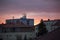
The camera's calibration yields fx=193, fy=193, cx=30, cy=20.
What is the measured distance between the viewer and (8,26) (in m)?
12.6

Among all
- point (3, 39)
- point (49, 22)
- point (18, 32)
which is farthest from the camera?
point (49, 22)

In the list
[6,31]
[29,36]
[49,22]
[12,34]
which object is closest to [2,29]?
[6,31]

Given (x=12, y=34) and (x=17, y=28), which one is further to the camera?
(x=17, y=28)

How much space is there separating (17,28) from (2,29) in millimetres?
958

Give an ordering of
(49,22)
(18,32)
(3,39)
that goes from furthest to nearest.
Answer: (49,22) → (18,32) → (3,39)

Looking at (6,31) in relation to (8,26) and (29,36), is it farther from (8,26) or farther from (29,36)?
(29,36)

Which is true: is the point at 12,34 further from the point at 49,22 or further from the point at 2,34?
the point at 49,22

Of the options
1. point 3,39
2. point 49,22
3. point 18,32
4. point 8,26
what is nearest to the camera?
point 3,39

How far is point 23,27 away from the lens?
12.4 m

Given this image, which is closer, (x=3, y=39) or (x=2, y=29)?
(x=3, y=39)

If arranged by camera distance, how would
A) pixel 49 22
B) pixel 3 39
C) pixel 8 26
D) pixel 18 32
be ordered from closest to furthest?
pixel 3 39
pixel 18 32
pixel 8 26
pixel 49 22

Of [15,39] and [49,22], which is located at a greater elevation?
[49,22]

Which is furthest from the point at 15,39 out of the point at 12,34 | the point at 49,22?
the point at 49,22

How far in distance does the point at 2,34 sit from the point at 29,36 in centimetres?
161
